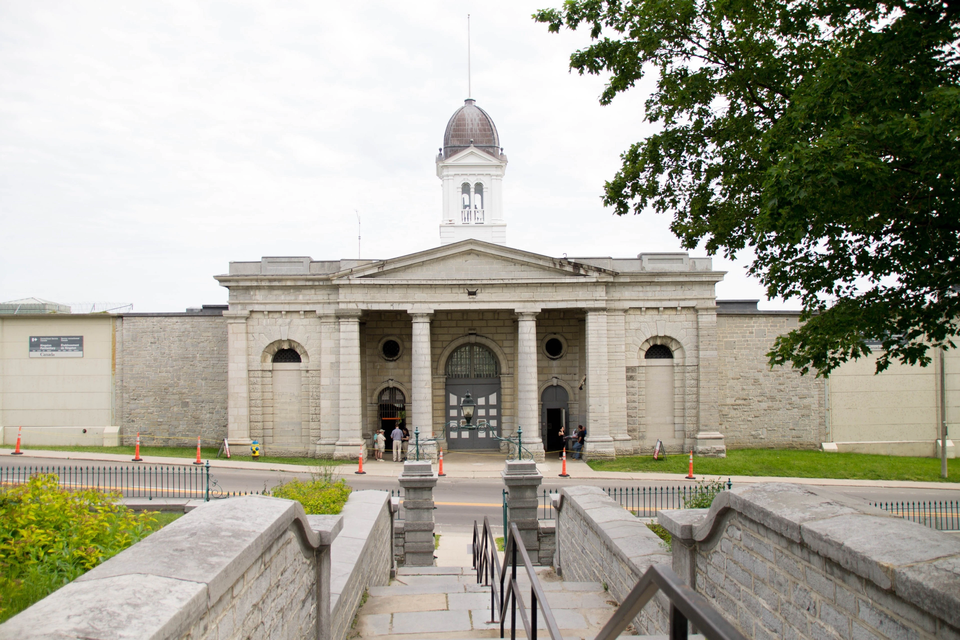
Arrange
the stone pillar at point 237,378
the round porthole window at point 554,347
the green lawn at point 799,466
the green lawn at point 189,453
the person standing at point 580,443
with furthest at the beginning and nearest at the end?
the round porthole window at point 554,347 → the person standing at point 580,443 → the stone pillar at point 237,378 → the green lawn at point 189,453 → the green lawn at point 799,466

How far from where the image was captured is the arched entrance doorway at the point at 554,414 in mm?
30391

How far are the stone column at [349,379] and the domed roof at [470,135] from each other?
746 inches

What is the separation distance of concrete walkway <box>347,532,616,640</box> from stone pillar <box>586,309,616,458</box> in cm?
1754

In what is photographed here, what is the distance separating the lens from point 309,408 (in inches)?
1120

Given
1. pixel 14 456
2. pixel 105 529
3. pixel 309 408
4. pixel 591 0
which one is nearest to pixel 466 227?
pixel 309 408

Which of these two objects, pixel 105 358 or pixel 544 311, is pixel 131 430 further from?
pixel 544 311

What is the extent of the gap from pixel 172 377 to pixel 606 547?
2616cm

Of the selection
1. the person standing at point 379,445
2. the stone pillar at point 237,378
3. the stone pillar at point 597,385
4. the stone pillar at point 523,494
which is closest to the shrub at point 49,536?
the stone pillar at point 523,494

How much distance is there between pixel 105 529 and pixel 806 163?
28.6 feet

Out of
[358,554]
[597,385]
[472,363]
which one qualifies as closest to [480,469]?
[597,385]

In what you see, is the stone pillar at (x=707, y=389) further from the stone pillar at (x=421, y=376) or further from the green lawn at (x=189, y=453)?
the green lawn at (x=189, y=453)

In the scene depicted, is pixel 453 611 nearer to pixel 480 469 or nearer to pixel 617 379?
pixel 480 469

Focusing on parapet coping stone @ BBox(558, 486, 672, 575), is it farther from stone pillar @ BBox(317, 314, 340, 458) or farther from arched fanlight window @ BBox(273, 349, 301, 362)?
arched fanlight window @ BBox(273, 349, 301, 362)

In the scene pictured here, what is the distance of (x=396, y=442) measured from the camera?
1088 inches
